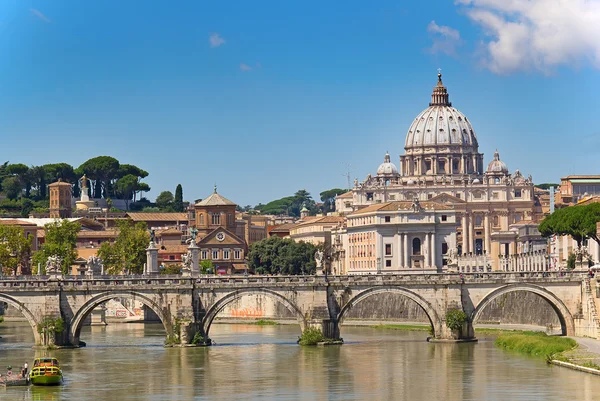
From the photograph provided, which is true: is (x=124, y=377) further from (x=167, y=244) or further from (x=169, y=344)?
(x=167, y=244)

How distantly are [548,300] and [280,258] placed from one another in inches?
3006

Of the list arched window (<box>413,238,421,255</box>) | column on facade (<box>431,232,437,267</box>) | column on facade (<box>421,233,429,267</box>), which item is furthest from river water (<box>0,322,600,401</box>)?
arched window (<box>413,238,421,255</box>)

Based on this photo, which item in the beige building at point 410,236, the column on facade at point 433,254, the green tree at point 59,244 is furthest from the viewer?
the beige building at point 410,236

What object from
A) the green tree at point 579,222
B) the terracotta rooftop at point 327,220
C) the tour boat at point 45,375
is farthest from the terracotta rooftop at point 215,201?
the tour boat at point 45,375

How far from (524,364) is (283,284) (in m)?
14.8

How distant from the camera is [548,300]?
8225 cm

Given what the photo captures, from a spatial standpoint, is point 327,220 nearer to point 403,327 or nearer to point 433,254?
point 433,254

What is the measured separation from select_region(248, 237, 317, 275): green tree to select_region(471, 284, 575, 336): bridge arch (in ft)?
242

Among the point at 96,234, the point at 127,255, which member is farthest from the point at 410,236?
the point at 127,255

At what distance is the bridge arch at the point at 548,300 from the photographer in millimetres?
81250

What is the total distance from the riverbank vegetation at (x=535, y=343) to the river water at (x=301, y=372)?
3.04 feet

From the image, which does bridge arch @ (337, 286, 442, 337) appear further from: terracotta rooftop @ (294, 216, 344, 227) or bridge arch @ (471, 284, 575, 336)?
terracotta rooftop @ (294, 216, 344, 227)

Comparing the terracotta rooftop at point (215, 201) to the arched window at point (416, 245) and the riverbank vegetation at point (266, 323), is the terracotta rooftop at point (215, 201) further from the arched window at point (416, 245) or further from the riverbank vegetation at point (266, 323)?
the riverbank vegetation at point (266, 323)

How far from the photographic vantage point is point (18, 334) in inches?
3981
